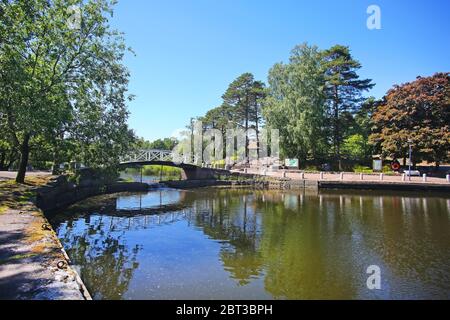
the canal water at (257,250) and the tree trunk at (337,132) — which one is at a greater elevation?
the tree trunk at (337,132)

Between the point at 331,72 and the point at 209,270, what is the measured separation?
52852mm

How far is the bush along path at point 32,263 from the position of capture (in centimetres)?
738

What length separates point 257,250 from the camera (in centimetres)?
1505

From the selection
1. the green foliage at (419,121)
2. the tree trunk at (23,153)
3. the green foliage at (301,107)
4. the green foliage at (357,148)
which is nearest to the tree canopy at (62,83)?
the tree trunk at (23,153)

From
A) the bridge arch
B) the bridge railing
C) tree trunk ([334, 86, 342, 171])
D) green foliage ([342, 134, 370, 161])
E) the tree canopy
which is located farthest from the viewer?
green foliage ([342, 134, 370, 161])

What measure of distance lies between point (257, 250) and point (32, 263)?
896 cm

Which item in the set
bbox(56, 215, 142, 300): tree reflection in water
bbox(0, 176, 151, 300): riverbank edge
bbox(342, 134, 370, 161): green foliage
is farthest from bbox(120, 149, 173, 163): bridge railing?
bbox(342, 134, 370, 161): green foliage

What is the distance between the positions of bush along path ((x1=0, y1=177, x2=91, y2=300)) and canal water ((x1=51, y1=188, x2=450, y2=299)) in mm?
1619

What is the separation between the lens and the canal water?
10538mm

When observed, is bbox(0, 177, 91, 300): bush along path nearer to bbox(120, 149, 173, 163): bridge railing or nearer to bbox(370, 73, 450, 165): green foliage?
bbox(120, 149, 173, 163): bridge railing

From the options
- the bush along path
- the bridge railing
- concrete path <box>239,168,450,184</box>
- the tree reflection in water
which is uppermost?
the bridge railing

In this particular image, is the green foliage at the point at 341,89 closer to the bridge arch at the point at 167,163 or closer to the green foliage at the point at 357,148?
the green foliage at the point at 357,148

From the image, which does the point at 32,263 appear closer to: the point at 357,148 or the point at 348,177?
the point at 348,177

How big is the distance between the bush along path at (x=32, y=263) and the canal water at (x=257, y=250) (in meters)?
1.62
